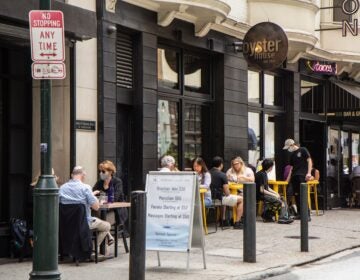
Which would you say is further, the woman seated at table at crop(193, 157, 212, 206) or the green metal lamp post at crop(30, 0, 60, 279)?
the woman seated at table at crop(193, 157, 212, 206)

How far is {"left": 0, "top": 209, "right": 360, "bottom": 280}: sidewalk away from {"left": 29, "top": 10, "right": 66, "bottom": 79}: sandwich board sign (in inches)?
118

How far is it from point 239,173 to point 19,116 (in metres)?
5.82

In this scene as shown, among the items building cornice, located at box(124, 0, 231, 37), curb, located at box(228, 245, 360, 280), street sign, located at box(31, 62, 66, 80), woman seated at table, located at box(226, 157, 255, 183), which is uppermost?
building cornice, located at box(124, 0, 231, 37)

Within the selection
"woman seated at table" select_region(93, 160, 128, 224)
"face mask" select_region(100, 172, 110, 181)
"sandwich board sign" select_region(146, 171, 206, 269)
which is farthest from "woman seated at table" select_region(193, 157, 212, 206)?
"sandwich board sign" select_region(146, 171, 206, 269)

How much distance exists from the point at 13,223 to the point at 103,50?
3570mm

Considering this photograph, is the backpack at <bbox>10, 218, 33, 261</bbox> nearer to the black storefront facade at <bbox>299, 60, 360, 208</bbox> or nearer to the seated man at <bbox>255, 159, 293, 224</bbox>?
the seated man at <bbox>255, 159, 293, 224</bbox>

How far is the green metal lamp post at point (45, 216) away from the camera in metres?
7.80

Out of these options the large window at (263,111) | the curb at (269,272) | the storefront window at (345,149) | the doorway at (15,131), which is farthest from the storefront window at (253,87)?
the curb at (269,272)

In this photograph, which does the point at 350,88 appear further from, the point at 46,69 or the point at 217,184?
the point at 46,69

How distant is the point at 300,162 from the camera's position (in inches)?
696

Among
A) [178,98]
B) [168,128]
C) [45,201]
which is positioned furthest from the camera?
[178,98]

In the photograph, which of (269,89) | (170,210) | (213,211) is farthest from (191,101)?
(170,210)

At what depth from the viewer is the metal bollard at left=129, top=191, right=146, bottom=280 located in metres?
8.62

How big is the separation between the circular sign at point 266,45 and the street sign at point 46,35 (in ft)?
29.1
